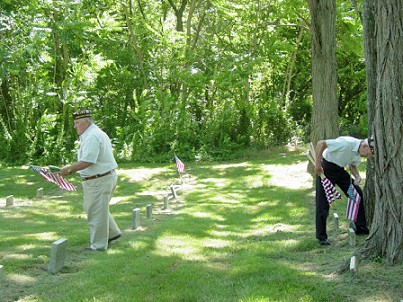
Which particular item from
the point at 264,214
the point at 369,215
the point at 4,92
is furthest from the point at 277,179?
the point at 4,92

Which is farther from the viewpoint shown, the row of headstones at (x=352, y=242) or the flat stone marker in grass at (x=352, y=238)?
the flat stone marker in grass at (x=352, y=238)

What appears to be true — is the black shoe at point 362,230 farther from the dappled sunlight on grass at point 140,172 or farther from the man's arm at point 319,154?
the dappled sunlight on grass at point 140,172

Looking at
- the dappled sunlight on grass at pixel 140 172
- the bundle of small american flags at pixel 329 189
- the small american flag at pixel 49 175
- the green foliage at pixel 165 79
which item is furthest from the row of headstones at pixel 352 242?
the green foliage at pixel 165 79

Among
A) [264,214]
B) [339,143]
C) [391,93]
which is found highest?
[391,93]

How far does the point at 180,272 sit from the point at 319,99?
9.35 metres

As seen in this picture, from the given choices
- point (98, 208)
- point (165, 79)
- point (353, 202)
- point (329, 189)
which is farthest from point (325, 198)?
point (165, 79)

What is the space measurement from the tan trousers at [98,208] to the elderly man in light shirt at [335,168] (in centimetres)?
313

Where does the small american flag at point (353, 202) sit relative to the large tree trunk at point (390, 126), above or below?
below

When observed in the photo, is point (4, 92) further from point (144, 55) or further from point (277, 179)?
point (277, 179)

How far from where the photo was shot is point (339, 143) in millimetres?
8117

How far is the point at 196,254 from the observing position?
7.91m

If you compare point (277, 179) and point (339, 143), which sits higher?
point (339, 143)

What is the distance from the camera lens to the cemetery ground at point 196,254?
228 inches

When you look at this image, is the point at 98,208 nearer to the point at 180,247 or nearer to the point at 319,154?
the point at 180,247
